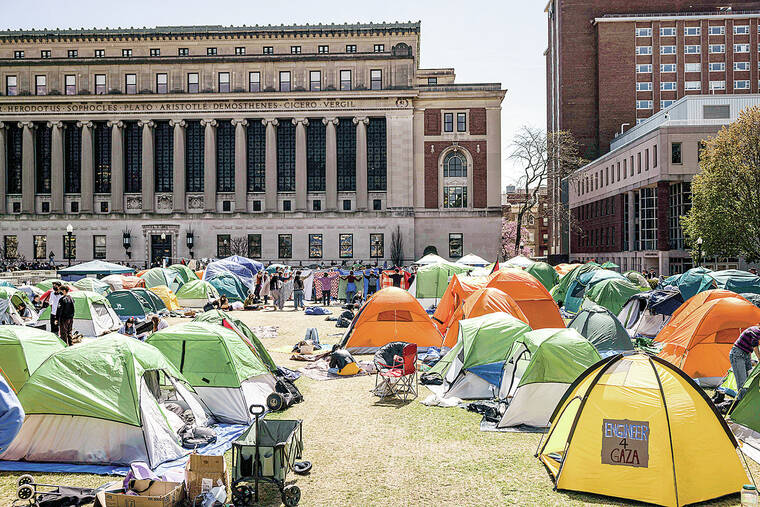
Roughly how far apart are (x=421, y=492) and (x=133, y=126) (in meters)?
61.8

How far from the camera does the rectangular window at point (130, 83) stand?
2459 inches

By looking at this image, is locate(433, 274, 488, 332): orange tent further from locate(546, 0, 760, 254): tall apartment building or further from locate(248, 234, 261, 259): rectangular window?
locate(546, 0, 760, 254): tall apartment building

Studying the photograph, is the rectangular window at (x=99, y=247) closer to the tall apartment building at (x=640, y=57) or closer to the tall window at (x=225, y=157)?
the tall window at (x=225, y=157)

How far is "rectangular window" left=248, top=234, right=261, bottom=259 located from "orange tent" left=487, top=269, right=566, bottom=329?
4336 cm

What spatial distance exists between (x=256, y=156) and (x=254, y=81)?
7496mm

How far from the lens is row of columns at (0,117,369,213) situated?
61.2 meters

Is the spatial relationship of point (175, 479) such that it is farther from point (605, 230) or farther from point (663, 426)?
point (605, 230)

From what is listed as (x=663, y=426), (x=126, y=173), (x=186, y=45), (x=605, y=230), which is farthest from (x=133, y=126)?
(x=663, y=426)

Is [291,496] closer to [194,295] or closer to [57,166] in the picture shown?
[194,295]

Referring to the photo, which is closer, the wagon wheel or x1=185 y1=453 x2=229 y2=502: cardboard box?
x1=185 y1=453 x2=229 y2=502: cardboard box

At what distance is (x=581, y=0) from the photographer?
73.2 m

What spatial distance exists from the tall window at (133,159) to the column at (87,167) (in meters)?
3.20

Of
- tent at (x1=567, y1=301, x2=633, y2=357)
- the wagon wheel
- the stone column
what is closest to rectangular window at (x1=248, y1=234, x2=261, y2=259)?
the stone column

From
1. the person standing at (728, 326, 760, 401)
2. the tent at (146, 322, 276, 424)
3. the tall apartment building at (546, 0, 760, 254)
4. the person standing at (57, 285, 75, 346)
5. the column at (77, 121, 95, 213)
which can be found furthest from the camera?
the tall apartment building at (546, 0, 760, 254)
